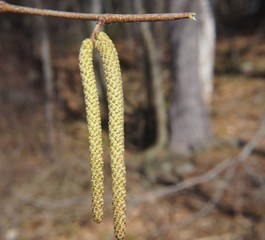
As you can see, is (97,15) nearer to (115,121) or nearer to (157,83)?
(115,121)

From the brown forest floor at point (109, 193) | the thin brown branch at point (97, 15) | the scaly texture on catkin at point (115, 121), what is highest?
the thin brown branch at point (97, 15)

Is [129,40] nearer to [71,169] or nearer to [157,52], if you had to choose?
A: [157,52]

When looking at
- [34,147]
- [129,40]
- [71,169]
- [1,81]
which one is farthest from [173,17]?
[129,40]

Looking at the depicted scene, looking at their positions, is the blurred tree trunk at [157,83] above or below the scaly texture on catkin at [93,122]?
below

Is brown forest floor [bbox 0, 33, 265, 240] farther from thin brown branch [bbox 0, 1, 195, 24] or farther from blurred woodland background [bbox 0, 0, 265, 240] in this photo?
thin brown branch [bbox 0, 1, 195, 24]

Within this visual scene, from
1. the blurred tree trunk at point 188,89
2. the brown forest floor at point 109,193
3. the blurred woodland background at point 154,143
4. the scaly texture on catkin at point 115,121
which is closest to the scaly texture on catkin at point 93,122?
the scaly texture on catkin at point 115,121

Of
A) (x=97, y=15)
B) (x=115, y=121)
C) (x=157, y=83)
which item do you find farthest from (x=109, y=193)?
(x=97, y=15)

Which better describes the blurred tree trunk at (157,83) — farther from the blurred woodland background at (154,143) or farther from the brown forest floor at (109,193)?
the brown forest floor at (109,193)
